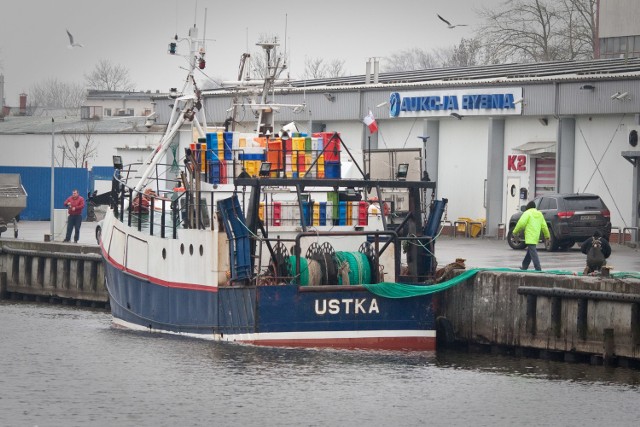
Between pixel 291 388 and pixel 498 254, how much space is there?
1629cm

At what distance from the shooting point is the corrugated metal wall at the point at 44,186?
58.8 metres

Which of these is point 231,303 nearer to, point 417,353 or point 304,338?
point 304,338

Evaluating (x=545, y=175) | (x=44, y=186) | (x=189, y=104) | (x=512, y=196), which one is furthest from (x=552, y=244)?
(x=44, y=186)

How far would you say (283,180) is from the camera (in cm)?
2475

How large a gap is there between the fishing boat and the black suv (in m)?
11.6

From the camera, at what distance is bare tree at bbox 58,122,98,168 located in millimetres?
77519

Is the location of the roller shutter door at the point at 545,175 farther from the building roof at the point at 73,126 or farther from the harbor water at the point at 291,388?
the building roof at the point at 73,126

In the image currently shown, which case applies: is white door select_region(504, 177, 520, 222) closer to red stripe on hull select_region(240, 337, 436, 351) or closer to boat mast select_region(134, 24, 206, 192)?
boat mast select_region(134, 24, 206, 192)

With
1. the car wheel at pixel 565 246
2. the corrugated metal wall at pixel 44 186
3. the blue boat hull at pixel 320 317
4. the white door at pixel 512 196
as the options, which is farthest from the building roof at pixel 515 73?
the blue boat hull at pixel 320 317

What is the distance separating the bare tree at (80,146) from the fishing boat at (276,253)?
48.5 meters

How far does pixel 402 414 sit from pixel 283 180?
18.8 feet

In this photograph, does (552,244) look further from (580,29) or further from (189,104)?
(580,29)

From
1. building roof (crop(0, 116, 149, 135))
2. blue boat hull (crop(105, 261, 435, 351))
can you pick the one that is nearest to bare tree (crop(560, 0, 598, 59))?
building roof (crop(0, 116, 149, 135))

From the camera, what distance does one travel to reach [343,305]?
80.2 feet
